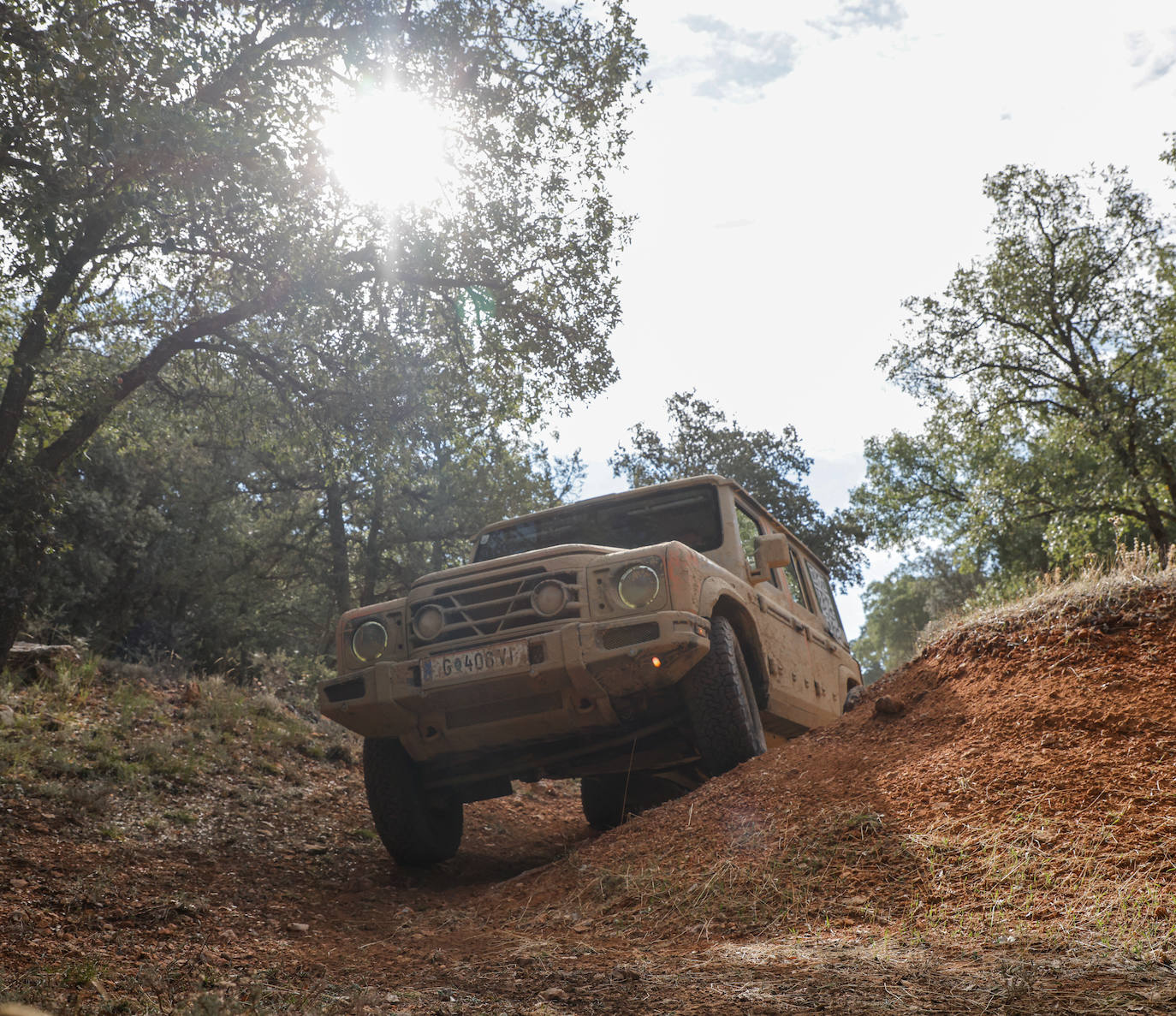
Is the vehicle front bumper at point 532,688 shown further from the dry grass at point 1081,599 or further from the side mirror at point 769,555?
the dry grass at point 1081,599

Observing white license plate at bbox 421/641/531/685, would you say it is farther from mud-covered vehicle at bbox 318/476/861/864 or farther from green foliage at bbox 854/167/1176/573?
green foliage at bbox 854/167/1176/573

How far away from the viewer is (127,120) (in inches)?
219

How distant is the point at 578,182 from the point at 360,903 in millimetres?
8580

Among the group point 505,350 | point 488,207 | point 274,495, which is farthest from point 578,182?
point 274,495

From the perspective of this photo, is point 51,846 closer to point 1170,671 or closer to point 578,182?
point 1170,671

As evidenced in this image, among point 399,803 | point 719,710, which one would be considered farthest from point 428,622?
point 719,710

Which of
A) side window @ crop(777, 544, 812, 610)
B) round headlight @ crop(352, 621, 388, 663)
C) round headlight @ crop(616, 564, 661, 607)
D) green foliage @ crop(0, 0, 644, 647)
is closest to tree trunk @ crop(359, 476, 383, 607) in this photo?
green foliage @ crop(0, 0, 644, 647)

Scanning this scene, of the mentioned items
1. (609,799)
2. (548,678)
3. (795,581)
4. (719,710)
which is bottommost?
(609,799)

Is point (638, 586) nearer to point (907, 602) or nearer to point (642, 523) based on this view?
point (642, 523)

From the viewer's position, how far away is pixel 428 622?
4.88 m

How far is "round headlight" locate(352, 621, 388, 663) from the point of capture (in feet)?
16.5

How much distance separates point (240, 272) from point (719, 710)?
5.76 m

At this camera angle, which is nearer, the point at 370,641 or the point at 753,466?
the point at 370,641

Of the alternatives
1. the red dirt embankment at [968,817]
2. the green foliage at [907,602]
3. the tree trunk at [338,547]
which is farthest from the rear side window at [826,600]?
the green foliage at [907,602]
